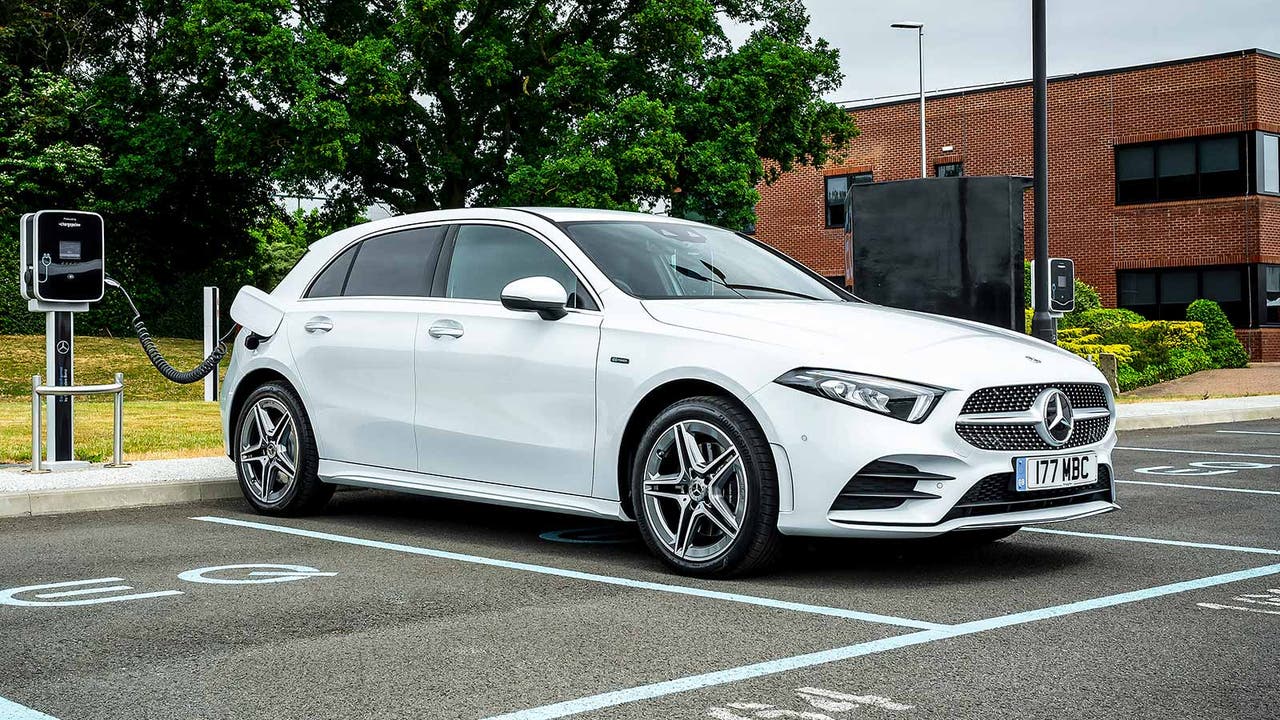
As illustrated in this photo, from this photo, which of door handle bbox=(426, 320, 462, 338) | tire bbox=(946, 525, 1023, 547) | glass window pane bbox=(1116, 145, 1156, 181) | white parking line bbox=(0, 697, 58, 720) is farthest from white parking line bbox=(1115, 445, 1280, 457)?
glass window pane bbox=(1116, 145, 1156, 181)

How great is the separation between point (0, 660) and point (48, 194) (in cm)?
3012

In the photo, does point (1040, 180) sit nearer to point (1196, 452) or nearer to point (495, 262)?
point (1196, 452)

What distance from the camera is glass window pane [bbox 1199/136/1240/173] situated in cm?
3244

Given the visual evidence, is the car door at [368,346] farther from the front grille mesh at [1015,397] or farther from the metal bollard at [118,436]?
the front grille mesh at [1015,397]

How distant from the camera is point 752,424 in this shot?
5910 mm

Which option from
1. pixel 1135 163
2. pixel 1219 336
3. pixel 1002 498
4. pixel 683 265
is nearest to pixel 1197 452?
pixel 683 265

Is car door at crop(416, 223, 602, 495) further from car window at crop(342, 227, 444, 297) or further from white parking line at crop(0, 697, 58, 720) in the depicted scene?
white parking line at crop(0, 697, 58, 720)

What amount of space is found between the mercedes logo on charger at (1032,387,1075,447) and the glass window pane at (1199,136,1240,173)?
29386 mm

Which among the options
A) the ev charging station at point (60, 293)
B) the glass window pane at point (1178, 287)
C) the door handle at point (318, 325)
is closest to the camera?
the door handle at point (318, 325)

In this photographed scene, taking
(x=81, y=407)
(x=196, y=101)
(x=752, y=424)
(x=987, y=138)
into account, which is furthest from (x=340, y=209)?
(x=752, y=424)

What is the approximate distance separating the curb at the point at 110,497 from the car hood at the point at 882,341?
4.05 metres

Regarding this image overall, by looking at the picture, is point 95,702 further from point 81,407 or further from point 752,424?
point 81,407

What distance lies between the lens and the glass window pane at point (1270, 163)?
32.5 meters

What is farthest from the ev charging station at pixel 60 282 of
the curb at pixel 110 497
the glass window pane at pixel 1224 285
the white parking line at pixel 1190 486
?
the glass window pane at pixel 1224 285
